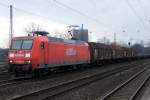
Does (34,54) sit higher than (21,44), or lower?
lower

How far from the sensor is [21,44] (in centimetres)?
2503

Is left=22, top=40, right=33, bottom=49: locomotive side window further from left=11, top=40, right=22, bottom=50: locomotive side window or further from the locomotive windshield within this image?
left=11, top=40, right=22, bottom=50: locomotive side window

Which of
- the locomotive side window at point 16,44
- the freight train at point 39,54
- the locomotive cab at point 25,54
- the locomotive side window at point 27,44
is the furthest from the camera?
the locomotive side window at point 16,44

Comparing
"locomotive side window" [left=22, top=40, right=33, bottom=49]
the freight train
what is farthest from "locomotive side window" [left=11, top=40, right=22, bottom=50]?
"locomotive side window" [left=22, top=40, right=33, bottom=49]

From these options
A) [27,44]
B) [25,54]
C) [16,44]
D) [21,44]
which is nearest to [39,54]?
[25,54]

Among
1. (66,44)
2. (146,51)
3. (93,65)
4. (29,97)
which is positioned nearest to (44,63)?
(66,44)

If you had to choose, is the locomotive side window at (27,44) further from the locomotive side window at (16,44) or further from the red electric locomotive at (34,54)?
the locomotive side window at (16,44)

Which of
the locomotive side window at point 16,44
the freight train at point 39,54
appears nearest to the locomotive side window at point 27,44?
the freight train at point 39,54

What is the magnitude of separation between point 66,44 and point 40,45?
6.23 meters

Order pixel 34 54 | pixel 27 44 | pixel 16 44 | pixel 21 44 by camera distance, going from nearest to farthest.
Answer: pixel 34 54 < pixel 27 44 < pixel 21 44 < pixel 16 44

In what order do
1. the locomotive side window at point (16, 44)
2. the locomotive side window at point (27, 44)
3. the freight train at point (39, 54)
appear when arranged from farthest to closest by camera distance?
the locomotive side window at point (16, 44) < the locomotive side window at point (27, 44) < the freight train at point (39, 54)

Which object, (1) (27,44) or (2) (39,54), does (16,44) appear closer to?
(1) (27,44)

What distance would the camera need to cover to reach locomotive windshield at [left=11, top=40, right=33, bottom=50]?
24656mm

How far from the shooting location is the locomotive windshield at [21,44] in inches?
971
